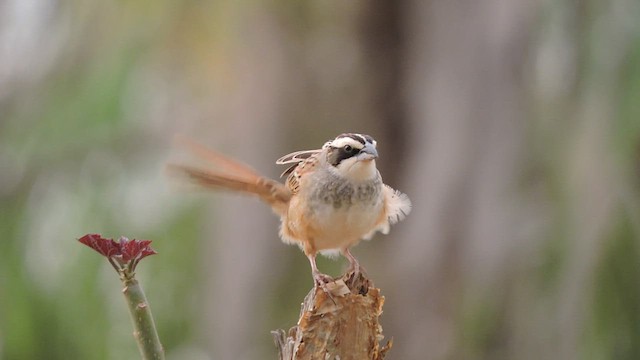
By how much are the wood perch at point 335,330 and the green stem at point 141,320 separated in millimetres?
254

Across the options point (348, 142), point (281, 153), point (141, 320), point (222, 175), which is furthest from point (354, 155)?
point (281, 153)

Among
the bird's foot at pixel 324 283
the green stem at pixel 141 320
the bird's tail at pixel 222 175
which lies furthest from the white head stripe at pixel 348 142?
the green stem at pixel 141 320

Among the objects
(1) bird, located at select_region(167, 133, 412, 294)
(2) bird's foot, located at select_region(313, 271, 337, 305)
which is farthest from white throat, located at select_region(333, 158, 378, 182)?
(2) bird's foot, located at select_region(313, 271, 337, 305)

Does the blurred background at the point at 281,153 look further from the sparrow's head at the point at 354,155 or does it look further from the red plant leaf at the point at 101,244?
the red plant leaf at the point at 101,244

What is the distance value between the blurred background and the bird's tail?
1.38 meters

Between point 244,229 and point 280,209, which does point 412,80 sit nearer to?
point 244,229

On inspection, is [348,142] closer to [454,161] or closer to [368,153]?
[368,153]

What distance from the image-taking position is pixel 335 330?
1274 millimetres

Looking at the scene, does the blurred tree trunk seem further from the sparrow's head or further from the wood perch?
the wood perch

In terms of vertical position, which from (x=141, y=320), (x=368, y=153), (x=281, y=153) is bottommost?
(x=141, y=320)

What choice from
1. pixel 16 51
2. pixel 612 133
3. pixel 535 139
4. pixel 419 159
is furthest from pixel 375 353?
pixel 16 51

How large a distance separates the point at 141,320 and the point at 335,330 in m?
0.33

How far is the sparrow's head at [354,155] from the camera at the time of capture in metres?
1.66

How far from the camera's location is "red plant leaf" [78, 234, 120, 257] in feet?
3.09
